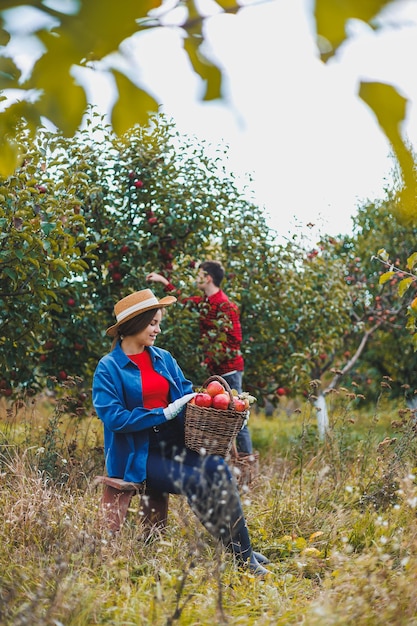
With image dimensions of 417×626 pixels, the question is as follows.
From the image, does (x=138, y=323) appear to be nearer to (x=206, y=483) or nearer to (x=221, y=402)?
(x=221, y=402)

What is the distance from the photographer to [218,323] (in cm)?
608

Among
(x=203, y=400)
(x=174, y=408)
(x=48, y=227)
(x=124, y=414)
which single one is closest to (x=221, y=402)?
(x=203, y=400)

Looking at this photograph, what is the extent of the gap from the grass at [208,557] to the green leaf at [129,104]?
5.93 ft

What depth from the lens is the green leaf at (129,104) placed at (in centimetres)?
125

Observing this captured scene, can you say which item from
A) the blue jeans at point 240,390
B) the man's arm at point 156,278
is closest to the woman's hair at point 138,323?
the man's arm at point 156,278

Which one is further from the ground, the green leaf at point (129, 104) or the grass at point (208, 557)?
the green leaf at point (129, 104)

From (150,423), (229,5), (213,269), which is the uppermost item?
(229,5)

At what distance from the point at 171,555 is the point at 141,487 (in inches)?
14.3

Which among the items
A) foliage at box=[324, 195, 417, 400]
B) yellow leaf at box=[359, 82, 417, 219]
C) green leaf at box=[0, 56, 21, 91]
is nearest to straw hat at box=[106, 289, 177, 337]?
green leaf at box=[0, 56, 21, 91]

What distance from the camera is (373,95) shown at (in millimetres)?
1035

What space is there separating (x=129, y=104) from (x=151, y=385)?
2.95m

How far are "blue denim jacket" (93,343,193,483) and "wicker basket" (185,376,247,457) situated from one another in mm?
146

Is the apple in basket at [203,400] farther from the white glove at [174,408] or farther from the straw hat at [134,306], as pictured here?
the straw hat at [134,306]

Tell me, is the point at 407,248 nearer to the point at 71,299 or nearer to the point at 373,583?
the point at 71,299
